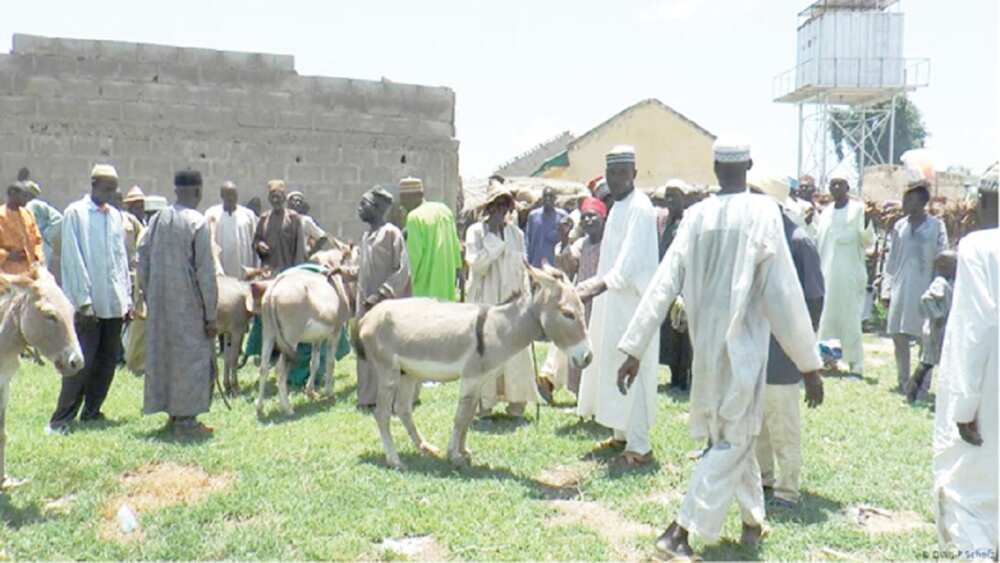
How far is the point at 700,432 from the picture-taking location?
4.56 metres

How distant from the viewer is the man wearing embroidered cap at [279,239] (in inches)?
371

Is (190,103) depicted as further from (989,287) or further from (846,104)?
(846,104)

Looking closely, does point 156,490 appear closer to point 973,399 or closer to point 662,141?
point 973,399

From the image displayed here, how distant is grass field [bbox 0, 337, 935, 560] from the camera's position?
476 cm

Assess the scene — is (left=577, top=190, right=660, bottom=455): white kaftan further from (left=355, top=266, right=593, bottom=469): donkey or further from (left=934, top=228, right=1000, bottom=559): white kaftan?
(left=934, top=228, right=1000, bottom=559): white kaftan

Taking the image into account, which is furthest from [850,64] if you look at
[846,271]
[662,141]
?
[846,271]

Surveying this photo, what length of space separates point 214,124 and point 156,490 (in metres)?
7.85

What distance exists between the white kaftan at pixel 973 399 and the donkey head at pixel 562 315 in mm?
2213

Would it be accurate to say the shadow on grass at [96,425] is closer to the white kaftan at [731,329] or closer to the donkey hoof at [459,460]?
the donkey hoof at [459,460]

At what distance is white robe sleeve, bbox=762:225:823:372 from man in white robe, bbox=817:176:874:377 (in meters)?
5.94

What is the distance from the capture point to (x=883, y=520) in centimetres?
527

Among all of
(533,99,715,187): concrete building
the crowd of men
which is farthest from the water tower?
the crowd of men

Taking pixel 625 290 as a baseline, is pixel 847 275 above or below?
below

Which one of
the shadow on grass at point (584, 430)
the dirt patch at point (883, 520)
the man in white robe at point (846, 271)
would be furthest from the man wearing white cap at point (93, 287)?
the man in white robe at point (846, 271)
